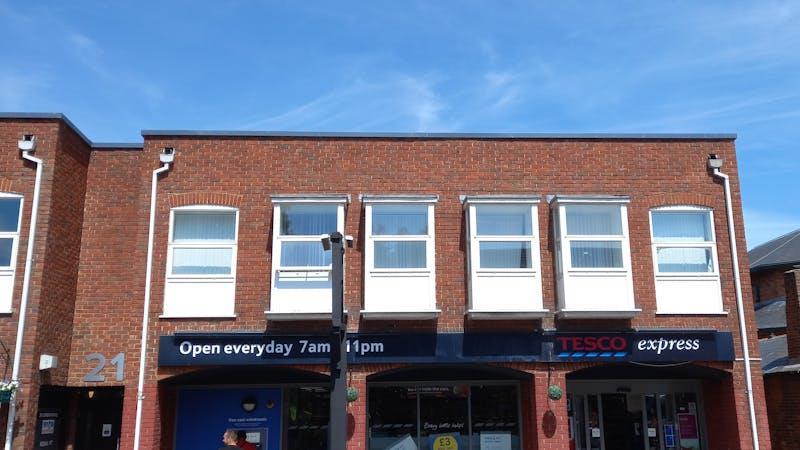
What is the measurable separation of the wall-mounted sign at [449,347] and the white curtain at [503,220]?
6.42 feet

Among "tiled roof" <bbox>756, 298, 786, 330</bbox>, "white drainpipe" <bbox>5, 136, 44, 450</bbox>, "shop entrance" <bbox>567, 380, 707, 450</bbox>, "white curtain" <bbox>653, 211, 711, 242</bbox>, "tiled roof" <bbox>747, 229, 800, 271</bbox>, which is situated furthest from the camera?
"tiled roof" <bbox>747, 229, 800, 271</bbox>

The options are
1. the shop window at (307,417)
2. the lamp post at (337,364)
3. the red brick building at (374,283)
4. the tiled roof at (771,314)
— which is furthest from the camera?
the tiled roof at (771,314)

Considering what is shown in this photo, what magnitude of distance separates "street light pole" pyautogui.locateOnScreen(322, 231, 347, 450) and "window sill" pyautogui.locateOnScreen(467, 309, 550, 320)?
→ 416 centimetres

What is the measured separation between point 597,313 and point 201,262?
7.35 meters

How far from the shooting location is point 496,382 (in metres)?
15.0

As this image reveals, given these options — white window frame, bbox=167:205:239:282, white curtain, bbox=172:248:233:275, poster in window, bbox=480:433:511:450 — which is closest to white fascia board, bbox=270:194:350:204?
white window frame, bbox=167:205:239:282

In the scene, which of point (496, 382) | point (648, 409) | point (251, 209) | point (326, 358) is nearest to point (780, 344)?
point (648, 409)

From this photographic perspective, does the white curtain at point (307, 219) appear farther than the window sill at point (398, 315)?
Yes

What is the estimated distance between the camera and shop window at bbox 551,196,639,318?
13430 mm

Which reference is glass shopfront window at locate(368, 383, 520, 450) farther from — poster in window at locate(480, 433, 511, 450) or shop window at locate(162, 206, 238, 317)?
shop window at locate(162, 206, 238, 317)

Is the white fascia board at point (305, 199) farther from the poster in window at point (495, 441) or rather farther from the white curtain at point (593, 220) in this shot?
the poster in window at point (495, 441)

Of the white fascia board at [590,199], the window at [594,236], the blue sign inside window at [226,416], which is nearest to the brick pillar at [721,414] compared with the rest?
the window at [594,236]

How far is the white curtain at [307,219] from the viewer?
1381cm

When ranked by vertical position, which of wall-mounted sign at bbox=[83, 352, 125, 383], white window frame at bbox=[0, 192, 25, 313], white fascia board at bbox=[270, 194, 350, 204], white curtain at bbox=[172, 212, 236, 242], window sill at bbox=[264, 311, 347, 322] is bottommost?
wall-mounted sign at bbox=[83, 352, 125, 383]
